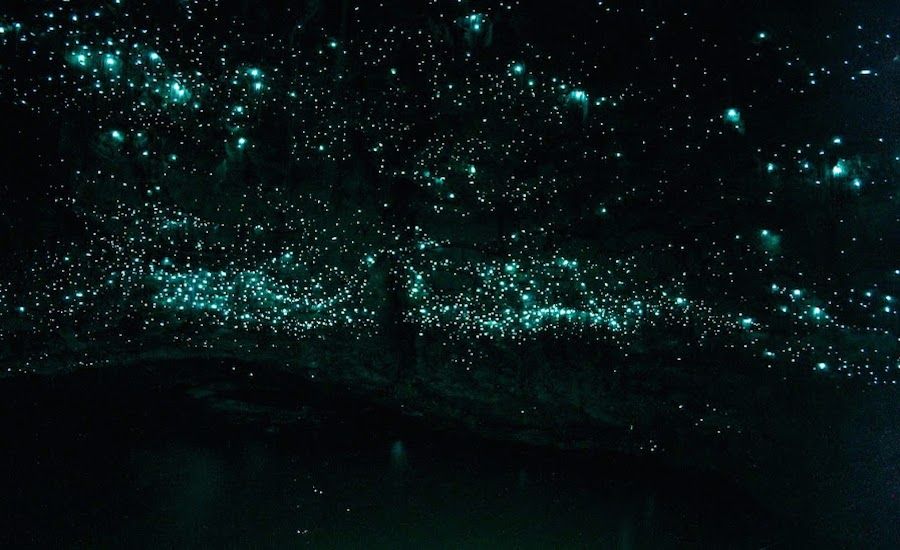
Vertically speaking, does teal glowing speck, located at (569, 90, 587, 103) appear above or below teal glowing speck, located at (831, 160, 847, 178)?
above

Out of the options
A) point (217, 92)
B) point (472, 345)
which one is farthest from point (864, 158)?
point (217, 92)

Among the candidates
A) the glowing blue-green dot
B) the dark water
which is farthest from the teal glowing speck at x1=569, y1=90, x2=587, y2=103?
the dark water

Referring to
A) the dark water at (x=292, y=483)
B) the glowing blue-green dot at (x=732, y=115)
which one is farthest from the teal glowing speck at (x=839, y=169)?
the dark water at (x=292, y=483)

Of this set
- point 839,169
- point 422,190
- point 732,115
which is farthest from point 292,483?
point 839,169

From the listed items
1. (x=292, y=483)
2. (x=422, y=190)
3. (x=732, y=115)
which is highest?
(x=732, y=115)

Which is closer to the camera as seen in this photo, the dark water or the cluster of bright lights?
the cluster of bright lights

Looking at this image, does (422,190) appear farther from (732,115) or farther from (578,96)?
(732,115)

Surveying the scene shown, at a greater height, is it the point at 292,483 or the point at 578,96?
the point at 578,96

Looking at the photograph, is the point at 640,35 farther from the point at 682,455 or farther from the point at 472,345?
the point at 682,455

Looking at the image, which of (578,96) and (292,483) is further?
(292,483)

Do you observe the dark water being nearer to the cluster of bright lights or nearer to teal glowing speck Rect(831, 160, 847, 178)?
the cluster of bright lights
